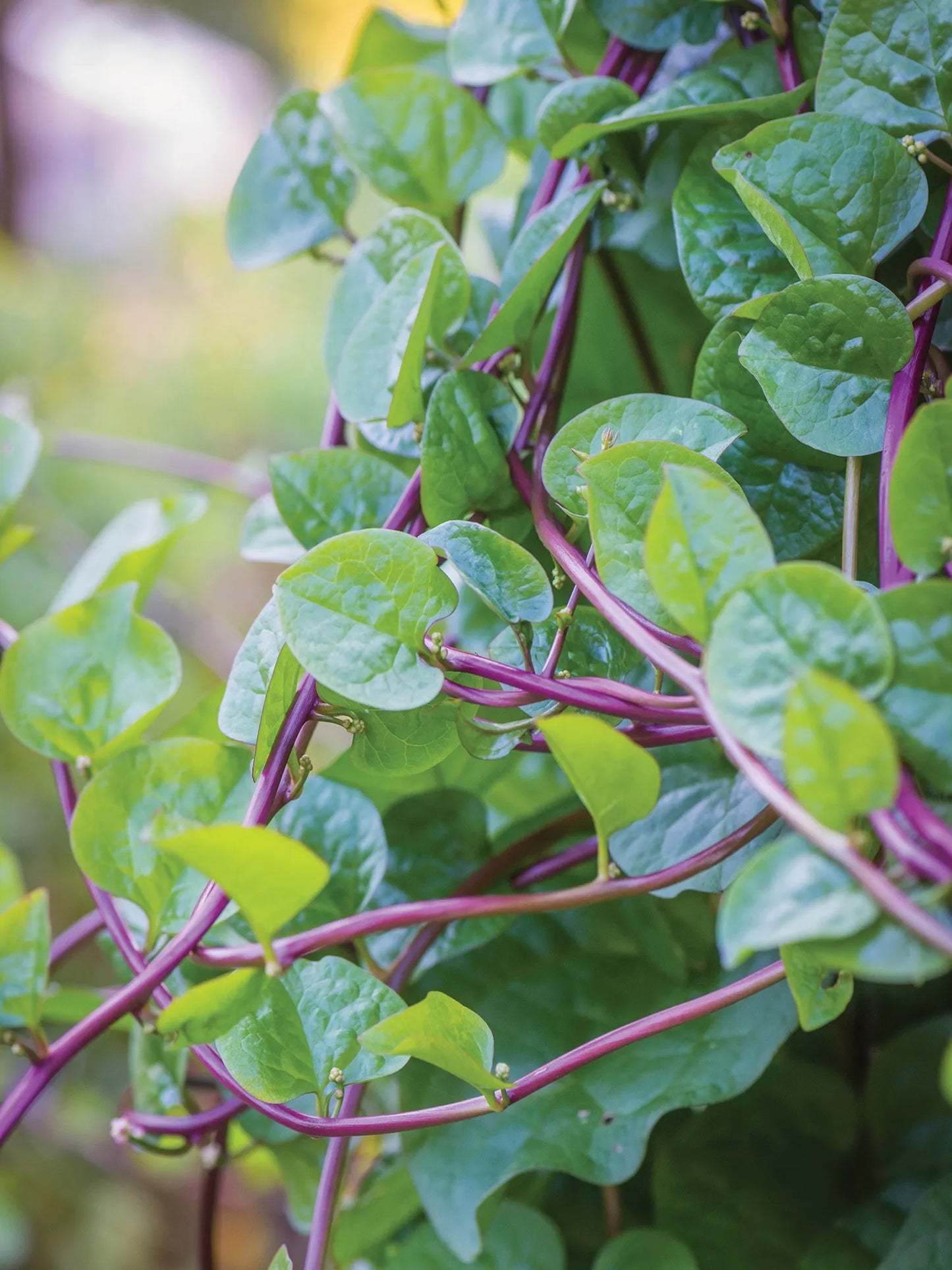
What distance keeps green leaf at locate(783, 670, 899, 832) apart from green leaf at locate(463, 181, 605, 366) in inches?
5.1

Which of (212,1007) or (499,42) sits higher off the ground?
(499,42)

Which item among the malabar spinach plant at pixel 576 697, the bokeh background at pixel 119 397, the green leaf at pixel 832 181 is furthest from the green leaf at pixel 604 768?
the bokeh background at pixel 119 397

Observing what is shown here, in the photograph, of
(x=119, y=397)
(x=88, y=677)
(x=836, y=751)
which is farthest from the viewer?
(x=119, y=397)

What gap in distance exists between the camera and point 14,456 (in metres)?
0.29

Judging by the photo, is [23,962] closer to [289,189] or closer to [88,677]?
[88,677]

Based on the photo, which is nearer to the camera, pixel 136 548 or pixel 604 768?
pixel 604 768

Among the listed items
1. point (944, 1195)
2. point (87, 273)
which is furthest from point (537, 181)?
point (87, 273)

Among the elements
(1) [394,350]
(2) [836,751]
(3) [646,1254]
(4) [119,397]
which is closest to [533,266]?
(1) [394,350]

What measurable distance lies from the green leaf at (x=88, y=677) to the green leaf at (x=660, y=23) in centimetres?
19

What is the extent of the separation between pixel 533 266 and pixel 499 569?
0.25ft

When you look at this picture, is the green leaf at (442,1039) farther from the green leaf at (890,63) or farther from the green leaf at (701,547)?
the green leaf at (890,63)

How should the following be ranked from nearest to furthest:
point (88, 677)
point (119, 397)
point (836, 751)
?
point (836, 751) → point (88, 677) → point (119, 397)

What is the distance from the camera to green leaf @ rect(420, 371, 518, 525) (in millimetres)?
212

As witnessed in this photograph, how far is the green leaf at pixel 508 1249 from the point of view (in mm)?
270
